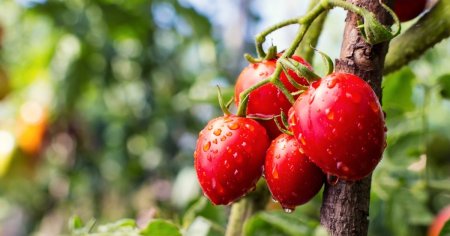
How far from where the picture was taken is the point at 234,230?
958 mm

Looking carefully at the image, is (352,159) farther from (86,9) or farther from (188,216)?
(86,9)

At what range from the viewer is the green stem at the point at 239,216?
959 mm

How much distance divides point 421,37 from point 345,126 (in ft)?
1.03

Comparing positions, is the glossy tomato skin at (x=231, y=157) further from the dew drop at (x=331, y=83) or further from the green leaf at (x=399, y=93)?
the green leaf at (x=399, y=93)

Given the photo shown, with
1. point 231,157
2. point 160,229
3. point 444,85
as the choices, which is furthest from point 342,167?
point 444,85

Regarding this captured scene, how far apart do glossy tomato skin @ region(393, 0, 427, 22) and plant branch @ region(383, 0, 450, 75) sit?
13 millimetres

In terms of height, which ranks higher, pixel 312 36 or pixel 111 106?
pixel 312 36

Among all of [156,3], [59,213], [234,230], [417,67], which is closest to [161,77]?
[156,3]

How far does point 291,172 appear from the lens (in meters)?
0.67

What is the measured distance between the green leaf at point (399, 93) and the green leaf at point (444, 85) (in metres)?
0.12

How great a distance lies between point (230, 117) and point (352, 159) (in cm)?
18

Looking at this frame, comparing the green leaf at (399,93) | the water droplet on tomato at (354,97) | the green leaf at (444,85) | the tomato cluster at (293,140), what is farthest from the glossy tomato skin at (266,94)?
the green leaf at (399,93)

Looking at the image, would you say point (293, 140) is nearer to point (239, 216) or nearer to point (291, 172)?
point (291, 172)

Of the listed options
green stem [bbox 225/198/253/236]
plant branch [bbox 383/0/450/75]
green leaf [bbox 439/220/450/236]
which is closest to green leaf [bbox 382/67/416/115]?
plant branch [bbox 383/0/450/75]
